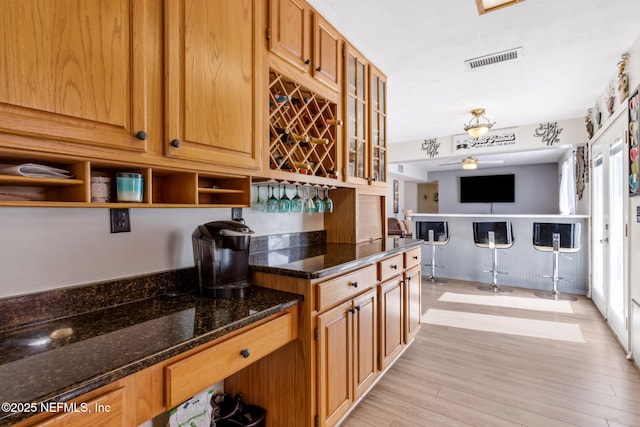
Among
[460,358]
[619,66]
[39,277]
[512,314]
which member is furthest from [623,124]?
[39,277]

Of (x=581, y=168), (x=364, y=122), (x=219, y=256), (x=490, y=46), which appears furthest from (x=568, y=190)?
(x=219, y=256)

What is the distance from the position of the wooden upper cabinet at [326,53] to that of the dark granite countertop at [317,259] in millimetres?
1113

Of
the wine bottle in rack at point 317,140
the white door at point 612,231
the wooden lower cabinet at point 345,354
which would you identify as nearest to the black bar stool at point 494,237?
the white door at point 612,231

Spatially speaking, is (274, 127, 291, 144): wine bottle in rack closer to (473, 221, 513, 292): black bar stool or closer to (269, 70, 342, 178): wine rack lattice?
(269, 70, 342, 178): wine rack lattice

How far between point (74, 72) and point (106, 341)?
0.80m

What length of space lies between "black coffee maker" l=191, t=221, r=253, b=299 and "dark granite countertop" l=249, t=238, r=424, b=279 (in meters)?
0.21

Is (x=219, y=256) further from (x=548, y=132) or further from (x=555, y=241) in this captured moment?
(x=548, y=132)

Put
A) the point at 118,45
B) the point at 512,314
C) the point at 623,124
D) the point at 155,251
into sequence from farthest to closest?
the point at 512,314 → the point at 623,124 → the point at 155,251 → the point at 118,45

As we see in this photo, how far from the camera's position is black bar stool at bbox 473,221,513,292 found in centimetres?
459

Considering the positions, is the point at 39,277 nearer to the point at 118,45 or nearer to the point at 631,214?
the point at 118,45

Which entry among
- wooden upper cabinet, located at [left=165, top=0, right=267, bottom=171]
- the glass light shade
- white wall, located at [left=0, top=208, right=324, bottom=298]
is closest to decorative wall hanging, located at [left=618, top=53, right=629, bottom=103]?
the glass light shade

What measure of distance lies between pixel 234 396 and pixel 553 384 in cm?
215

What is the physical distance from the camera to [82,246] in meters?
1.23

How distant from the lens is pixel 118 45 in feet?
3.36
